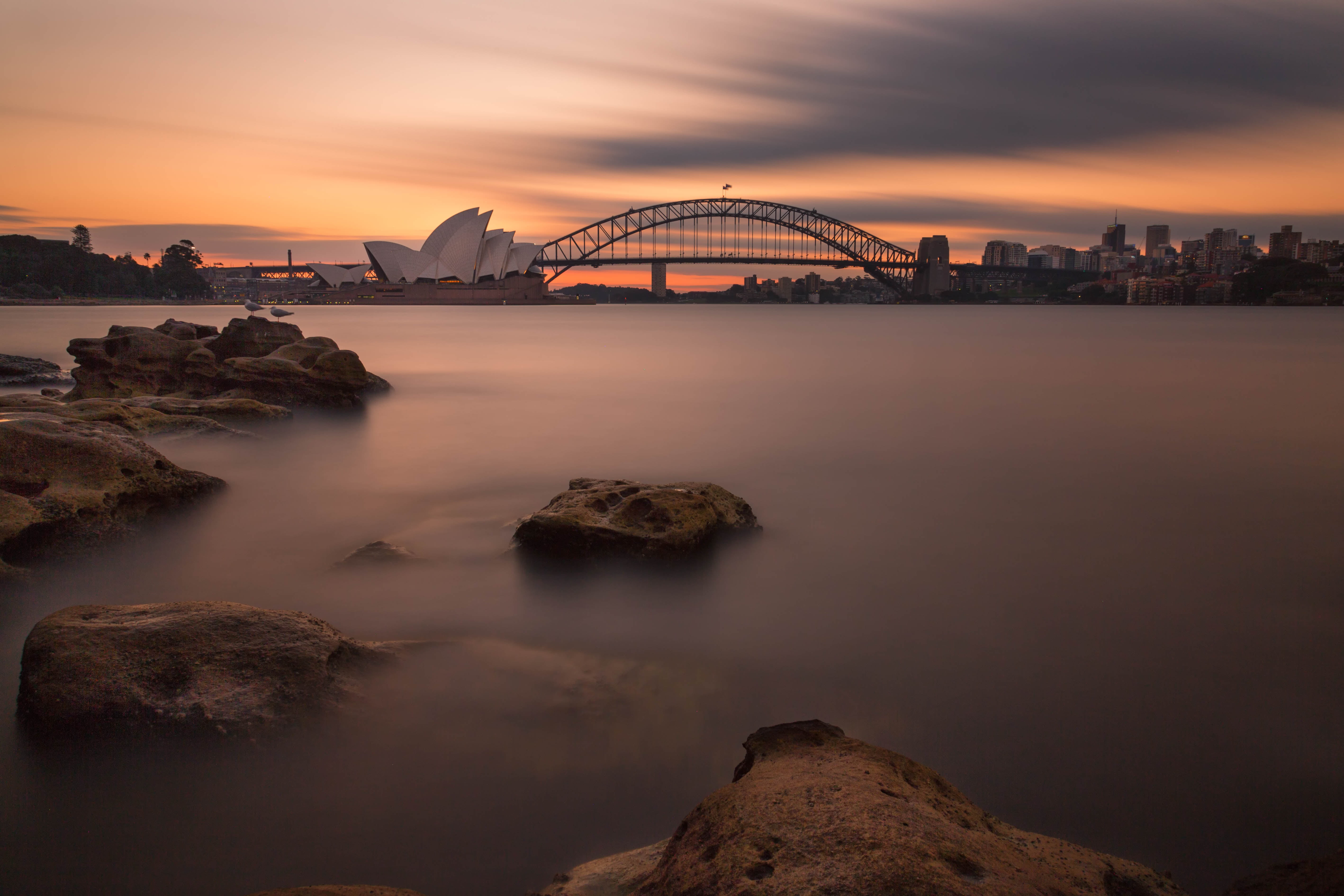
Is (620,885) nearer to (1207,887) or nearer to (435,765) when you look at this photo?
(435,765)

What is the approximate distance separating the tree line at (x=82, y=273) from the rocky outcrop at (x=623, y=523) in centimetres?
9141

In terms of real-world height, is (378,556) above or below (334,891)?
below

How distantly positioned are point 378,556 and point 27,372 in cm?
1401

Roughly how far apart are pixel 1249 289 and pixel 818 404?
100521 millimetres

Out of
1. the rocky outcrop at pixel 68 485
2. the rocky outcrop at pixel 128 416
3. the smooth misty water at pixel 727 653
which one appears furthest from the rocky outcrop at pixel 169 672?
the rocky outcrop at pixel 128 416

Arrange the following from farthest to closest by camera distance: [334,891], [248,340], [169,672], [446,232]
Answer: [446,232], [248,340], [169,672], [334,891]

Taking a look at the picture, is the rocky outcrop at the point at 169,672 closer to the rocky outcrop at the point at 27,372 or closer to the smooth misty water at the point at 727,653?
the smooth misty water at the point at 727,653

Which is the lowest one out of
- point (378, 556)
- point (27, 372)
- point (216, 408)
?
point (378, 556)

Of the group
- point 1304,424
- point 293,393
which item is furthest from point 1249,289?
point 293,393

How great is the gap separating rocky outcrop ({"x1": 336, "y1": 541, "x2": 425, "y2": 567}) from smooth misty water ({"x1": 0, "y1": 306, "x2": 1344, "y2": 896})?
8.0 inches

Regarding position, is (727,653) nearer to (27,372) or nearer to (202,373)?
(202,373)

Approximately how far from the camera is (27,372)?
1470 centimetres

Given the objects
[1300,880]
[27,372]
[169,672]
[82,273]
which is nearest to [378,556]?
[169,672]

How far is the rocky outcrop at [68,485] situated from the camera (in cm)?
455
